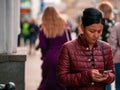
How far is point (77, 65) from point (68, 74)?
5.1 inches

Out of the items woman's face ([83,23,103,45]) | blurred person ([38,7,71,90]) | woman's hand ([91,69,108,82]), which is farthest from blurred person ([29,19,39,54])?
woman's hand ([91,69,108,82])

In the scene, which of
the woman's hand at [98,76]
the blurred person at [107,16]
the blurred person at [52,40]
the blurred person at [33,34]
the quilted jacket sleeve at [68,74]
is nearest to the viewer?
the woman's hand at [98,76]

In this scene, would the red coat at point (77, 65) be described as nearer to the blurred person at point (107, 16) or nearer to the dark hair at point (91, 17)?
the dark hair at point (91, 17)

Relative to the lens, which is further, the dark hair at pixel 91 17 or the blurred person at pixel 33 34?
the blurred person at pixel 33 34

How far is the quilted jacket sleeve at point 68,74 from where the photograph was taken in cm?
528

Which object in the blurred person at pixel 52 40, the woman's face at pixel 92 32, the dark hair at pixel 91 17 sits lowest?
the blurred person at pixel 52 40

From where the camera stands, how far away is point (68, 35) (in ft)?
31.6

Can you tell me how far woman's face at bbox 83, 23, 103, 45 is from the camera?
5278 millimetres

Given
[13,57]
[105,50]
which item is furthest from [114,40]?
[105,50]

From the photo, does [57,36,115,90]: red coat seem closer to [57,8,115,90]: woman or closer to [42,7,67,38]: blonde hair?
[57,8,115,90]: woman

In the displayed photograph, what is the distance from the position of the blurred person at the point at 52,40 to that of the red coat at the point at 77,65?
410cm

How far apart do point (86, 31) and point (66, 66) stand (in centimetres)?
40

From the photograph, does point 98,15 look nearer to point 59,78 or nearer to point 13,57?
point 59,78

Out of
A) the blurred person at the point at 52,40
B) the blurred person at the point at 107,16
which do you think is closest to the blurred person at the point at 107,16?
the blurred person at the point at 107,16
